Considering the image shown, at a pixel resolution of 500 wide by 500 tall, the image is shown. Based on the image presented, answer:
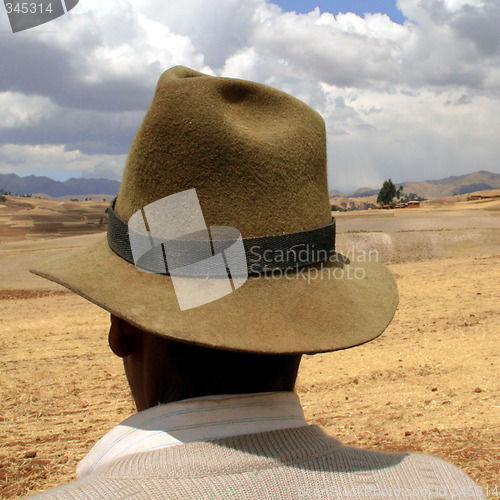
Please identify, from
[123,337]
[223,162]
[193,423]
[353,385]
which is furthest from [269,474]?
[353,385]

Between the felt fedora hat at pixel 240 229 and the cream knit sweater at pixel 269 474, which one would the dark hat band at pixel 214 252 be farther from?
the cream knit sweater at pixel 269 474

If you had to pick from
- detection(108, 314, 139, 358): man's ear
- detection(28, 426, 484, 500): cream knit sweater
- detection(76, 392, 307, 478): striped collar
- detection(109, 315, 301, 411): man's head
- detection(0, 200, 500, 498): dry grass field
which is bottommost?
Answer: detection(0, 200, 500, 498): dry grass field

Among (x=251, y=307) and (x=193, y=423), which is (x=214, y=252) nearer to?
(x=251, y=307)

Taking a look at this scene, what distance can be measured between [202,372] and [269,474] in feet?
1.00

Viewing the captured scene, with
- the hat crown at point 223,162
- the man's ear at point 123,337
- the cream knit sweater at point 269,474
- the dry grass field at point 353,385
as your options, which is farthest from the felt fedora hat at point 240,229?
the dry grass field at point 353,385

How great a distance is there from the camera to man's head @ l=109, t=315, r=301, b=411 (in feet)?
4.03

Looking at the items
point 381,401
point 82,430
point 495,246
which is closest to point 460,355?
point 381,401

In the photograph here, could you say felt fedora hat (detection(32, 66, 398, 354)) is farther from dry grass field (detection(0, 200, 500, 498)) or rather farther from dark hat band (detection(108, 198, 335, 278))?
dry grass field (detection(0, 200, 500, 498))

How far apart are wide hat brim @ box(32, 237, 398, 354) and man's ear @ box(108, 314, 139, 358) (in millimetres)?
113

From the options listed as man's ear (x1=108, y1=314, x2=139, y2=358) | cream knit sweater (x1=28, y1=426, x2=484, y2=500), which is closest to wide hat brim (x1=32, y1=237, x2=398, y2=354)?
man's ear (x1=108, y1=314, x2=139, y2=358)

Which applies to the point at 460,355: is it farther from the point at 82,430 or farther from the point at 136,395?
the point at 136,395

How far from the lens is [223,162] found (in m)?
1.44

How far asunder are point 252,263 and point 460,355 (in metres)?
6.39

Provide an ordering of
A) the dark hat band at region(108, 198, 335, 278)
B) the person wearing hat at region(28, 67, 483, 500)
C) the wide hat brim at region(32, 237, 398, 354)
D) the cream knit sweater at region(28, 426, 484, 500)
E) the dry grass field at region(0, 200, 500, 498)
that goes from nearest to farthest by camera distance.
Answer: the cream knit sweater at region(28, 426, 484, 500)
the person wearing hat at region(28, 67, 483, 500)
the wide hat brim at region(32, 237, 398, 354)
the dark hat band at region(108, 198, 335, 278)
the dry grass field at region(0, 200, 500, 498)
